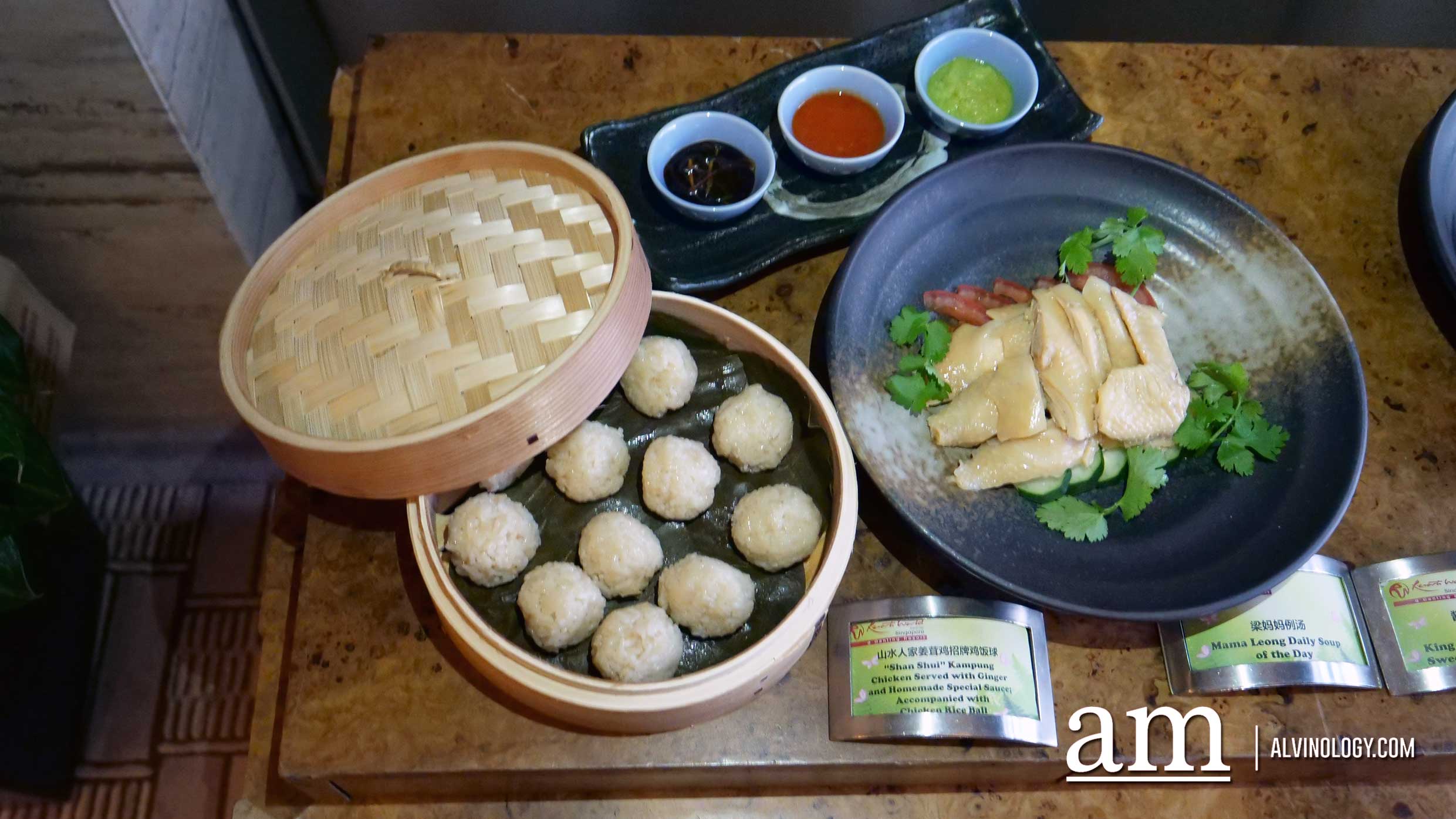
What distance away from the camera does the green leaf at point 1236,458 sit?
1.78 metres

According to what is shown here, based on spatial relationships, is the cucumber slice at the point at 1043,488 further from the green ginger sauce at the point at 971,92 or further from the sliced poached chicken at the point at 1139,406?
the green ginger sauce at the point at 971,92

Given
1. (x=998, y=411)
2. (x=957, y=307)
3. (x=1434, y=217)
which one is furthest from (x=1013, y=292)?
(x=1434, y=217)

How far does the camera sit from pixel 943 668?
156 centimetres

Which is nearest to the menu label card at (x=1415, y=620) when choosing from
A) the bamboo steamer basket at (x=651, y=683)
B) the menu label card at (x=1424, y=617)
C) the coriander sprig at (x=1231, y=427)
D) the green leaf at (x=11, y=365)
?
the menu label card at (x=1424, y=617)

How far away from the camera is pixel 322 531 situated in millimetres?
1827

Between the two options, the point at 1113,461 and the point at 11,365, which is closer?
the point at 1113,461

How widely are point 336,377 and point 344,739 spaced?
0.69 meters

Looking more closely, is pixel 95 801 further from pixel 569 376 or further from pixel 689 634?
pixel 569 376

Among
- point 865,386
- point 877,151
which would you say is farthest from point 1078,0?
point 865,386

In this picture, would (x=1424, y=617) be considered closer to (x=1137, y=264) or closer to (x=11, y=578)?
(x=1137, y=264)

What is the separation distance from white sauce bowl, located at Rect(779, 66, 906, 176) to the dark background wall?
0.78 m

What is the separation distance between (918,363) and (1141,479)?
496 mm

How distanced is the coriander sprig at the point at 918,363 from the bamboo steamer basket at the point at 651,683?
0.24 m

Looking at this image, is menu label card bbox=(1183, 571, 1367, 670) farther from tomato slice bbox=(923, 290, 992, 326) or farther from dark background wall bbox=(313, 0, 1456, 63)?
dark background wall bbox=(313, 0, 1456, 63)
